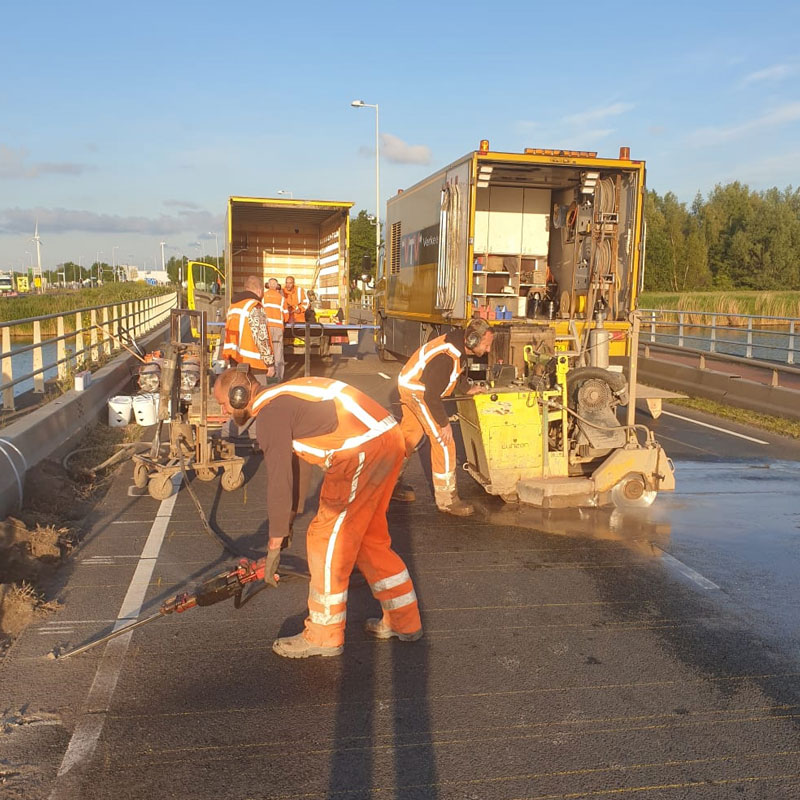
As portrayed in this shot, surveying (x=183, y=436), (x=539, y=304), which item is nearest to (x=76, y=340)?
(x=183, y=436)

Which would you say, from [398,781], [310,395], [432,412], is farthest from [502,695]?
[432,412]

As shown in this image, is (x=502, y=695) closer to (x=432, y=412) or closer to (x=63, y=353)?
(x=432, y=412)

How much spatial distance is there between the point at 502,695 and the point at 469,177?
9.21m

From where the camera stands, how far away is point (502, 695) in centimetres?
390

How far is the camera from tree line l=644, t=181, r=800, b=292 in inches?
2571

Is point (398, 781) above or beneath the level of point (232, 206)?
beneath

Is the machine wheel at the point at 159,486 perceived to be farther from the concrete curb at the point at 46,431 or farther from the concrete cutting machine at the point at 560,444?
the concrete cutting machine at the point at 560,444

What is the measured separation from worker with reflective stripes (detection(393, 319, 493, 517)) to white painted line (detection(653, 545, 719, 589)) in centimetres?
171

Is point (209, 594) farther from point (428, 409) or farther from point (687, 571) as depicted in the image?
point (687, 571)

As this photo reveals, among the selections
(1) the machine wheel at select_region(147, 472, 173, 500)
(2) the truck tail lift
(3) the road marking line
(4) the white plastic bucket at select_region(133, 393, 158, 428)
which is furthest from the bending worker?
(4) the white plastic bucket at select_region(133, 393, 158, 428)

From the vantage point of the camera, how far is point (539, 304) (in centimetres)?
1441

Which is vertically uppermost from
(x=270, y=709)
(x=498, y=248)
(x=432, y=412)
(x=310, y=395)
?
(x=498, y=248)

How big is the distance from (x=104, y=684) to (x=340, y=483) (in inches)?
57.5

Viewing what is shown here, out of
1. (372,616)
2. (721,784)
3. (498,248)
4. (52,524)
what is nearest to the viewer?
(721,784)
